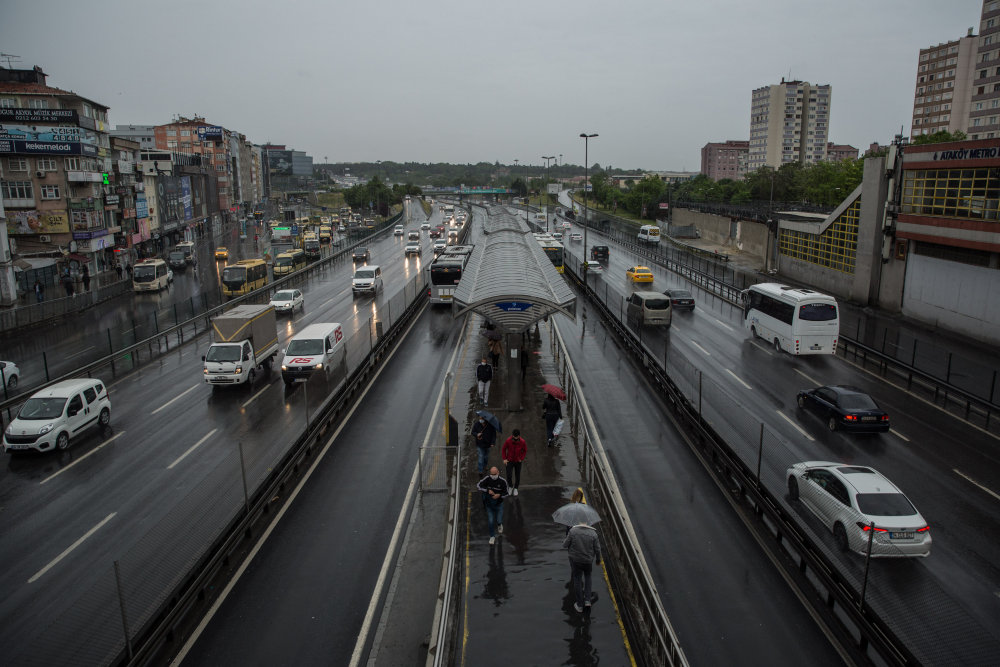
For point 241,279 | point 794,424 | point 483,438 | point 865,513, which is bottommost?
point 794,424

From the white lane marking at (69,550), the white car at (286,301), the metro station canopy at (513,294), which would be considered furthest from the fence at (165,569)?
the white car at (286,301)

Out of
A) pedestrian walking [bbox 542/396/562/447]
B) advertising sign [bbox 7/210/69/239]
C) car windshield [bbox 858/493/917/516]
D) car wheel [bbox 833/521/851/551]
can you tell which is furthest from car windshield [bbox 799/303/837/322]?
advertising sign [bbox 7/210/69/239]

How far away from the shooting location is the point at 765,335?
96.4ft

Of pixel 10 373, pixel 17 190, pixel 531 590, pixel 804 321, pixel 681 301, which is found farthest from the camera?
pixel 17 190

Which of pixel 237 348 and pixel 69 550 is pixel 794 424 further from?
pixel 237 348

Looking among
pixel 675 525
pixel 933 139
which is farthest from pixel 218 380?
pixel 933 139

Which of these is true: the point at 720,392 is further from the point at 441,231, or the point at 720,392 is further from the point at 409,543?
the point at 441,231

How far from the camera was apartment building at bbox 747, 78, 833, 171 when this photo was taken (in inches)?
6053

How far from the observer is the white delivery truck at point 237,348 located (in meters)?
23.0

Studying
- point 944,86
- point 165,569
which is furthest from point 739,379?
point 944,86

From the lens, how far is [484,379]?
19.4 metres

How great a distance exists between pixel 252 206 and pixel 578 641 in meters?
176

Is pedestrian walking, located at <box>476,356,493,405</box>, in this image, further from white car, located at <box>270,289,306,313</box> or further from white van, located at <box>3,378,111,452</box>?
white car, located at <box>270,289,306,313</box>

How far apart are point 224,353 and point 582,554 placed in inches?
720
